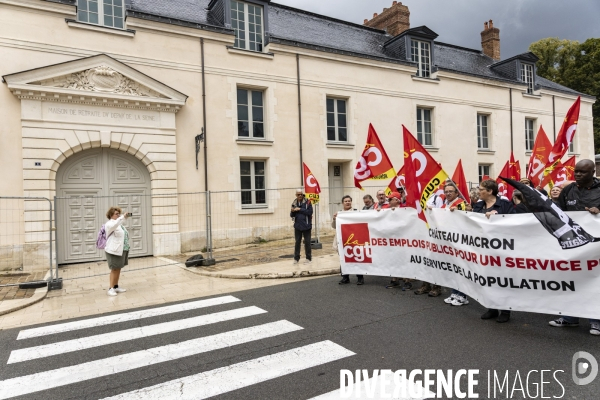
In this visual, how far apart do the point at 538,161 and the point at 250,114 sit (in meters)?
9.26

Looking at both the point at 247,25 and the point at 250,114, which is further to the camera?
the point at 247,25

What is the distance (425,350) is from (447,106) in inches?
660

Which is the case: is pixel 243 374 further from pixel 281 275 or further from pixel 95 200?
pixel 95 200

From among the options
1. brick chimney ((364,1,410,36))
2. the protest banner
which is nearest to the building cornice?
the protest banner

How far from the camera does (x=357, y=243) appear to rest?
25.3 ft

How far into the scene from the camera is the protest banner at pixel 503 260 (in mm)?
4523

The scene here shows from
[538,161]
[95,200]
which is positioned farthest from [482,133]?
[95,200]

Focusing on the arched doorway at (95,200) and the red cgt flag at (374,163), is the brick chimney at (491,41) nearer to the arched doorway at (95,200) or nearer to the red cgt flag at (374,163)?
the red cgt flag at (374,163)

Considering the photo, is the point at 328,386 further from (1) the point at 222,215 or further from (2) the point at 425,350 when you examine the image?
(1) the point at 222,215

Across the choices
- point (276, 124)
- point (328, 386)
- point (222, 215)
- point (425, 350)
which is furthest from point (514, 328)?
point (276, 124)

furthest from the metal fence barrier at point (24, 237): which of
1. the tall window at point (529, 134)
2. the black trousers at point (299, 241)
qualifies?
the tall window at point (529, 134)

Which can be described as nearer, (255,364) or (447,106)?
(255,364)

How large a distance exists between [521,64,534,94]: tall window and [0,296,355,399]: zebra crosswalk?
71.7 feet

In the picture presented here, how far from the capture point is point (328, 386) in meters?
3.54
